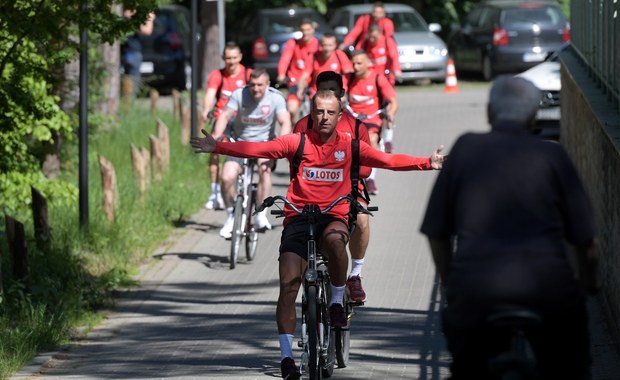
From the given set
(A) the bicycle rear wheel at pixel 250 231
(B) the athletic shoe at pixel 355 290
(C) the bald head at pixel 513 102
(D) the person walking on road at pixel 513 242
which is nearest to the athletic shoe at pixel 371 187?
(A) the bicycle rear wheel at pixel 250 231

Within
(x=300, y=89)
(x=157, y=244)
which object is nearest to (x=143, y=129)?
(x=300, y=89)

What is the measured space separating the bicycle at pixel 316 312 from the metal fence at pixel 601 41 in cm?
310

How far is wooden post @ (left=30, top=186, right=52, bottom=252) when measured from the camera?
12586mm

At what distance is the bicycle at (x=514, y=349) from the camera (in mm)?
5195

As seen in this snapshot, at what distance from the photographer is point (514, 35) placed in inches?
1258

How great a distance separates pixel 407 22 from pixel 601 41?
2042 cm

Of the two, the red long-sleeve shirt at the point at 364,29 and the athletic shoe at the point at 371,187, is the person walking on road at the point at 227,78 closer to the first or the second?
the athletic shoe at the point at 371,187

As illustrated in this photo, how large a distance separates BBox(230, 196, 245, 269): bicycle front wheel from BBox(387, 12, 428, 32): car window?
19867 mm

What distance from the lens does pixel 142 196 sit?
1609cm

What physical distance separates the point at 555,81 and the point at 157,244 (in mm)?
8392

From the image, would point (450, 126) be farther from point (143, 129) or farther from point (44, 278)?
point (44, 278)

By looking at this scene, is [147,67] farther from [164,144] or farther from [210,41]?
[164,144]

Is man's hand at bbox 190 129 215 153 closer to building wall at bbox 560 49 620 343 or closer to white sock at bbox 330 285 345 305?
white sock at bbox 330 285 345 305

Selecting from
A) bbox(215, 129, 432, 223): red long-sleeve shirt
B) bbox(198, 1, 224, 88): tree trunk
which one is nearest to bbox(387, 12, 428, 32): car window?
bbox(198, 1, 224, 88): tree trunk
